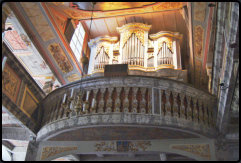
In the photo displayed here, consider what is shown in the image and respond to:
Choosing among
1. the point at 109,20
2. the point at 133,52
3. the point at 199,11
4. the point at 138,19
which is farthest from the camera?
the point at 109,20

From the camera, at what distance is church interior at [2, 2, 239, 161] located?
20.1 ft

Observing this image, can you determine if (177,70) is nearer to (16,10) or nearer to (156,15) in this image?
(156,15)

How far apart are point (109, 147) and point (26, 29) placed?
4.89 m

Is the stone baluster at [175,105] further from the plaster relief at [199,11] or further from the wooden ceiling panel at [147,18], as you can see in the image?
the wooden ceiling panel at [147,18]

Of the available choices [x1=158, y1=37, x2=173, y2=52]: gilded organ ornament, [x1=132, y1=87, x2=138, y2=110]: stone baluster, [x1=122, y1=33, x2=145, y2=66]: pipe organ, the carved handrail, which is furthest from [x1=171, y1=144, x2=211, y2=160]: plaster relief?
[x1=158, y1=37, x2=173, y2=52]: gilded organ ornament

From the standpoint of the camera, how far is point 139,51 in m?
10.7

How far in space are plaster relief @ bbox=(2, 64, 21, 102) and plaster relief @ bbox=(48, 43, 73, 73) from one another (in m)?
3.22

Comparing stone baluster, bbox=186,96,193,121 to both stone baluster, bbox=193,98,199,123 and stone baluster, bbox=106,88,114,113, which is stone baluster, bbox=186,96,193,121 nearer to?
stone baluster, bbox=193,98,199,123

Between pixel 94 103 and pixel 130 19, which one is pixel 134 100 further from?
pixel 130 19

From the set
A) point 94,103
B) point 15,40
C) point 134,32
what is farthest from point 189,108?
point 15,40

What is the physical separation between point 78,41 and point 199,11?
5.86 metres

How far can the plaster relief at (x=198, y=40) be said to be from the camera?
8.28 metres

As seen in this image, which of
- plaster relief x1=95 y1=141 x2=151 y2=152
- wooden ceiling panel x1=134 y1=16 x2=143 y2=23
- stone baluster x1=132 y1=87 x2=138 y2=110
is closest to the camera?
stone baluster x1=132 y1=87 x2=138 y2=110

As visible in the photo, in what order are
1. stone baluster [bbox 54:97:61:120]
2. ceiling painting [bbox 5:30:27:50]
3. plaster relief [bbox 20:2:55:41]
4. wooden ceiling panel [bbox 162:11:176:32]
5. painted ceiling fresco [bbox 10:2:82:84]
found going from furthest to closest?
wooden ceiling panel [bbox 162:11:176:32], ceiling painting [bbox 5:30:27:50], painted ceiling fresco [bbox 10:2:82:84], plaster relief [bbox 20:2:55:41], stone baluster [bbox 54:97:61:120]
